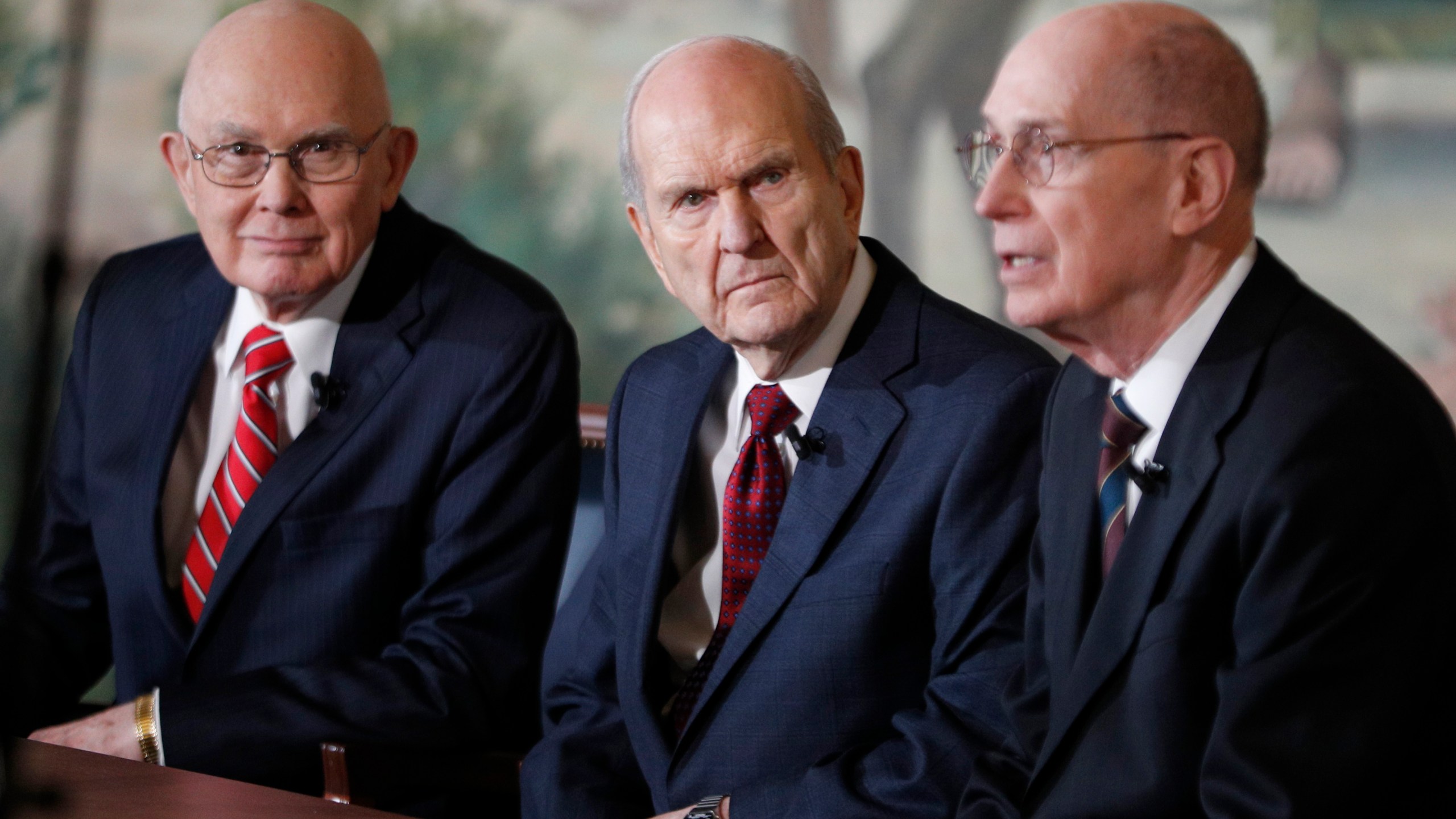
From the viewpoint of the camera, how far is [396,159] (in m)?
2.39

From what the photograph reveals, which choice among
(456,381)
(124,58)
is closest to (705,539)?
(456,381)

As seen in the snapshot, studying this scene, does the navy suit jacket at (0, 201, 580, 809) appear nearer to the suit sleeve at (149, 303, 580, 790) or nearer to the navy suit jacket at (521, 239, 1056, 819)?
the suit sleeve at (149, 303, 580, 790)

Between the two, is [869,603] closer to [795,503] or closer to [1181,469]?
[795,503]

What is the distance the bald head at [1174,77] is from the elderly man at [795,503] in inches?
17.3

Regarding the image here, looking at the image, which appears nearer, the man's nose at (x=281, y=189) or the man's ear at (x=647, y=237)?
the man's ear at (x=647, y=237)

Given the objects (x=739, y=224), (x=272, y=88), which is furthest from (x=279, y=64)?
(x=739, y=224)

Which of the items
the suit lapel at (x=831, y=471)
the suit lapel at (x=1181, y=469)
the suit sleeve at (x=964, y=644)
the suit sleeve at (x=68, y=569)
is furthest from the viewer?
the suit sleeve at (x=68, y=569)

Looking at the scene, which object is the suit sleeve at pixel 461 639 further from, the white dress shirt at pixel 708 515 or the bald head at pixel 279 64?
the bald head at pixel 279 64

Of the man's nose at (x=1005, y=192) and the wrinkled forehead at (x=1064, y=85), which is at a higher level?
the wrinkled forehead at (x=1064, y=85)

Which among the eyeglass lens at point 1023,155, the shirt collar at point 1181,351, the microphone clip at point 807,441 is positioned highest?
the eyeglass lens at point 1023,155

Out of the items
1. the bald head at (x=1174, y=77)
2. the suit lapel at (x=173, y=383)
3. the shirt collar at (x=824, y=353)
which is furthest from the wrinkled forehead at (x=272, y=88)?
the bald head at (x=1174, y=77)

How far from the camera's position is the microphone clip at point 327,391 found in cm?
227

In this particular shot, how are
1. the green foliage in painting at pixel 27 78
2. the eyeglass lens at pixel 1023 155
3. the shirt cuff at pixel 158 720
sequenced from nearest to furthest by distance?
the green foliage in painting at pixel 27 78, the eyeglass lens at pixel 1023 155, the shirt cuff at pixel 158 720

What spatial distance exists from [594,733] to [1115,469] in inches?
36.0
